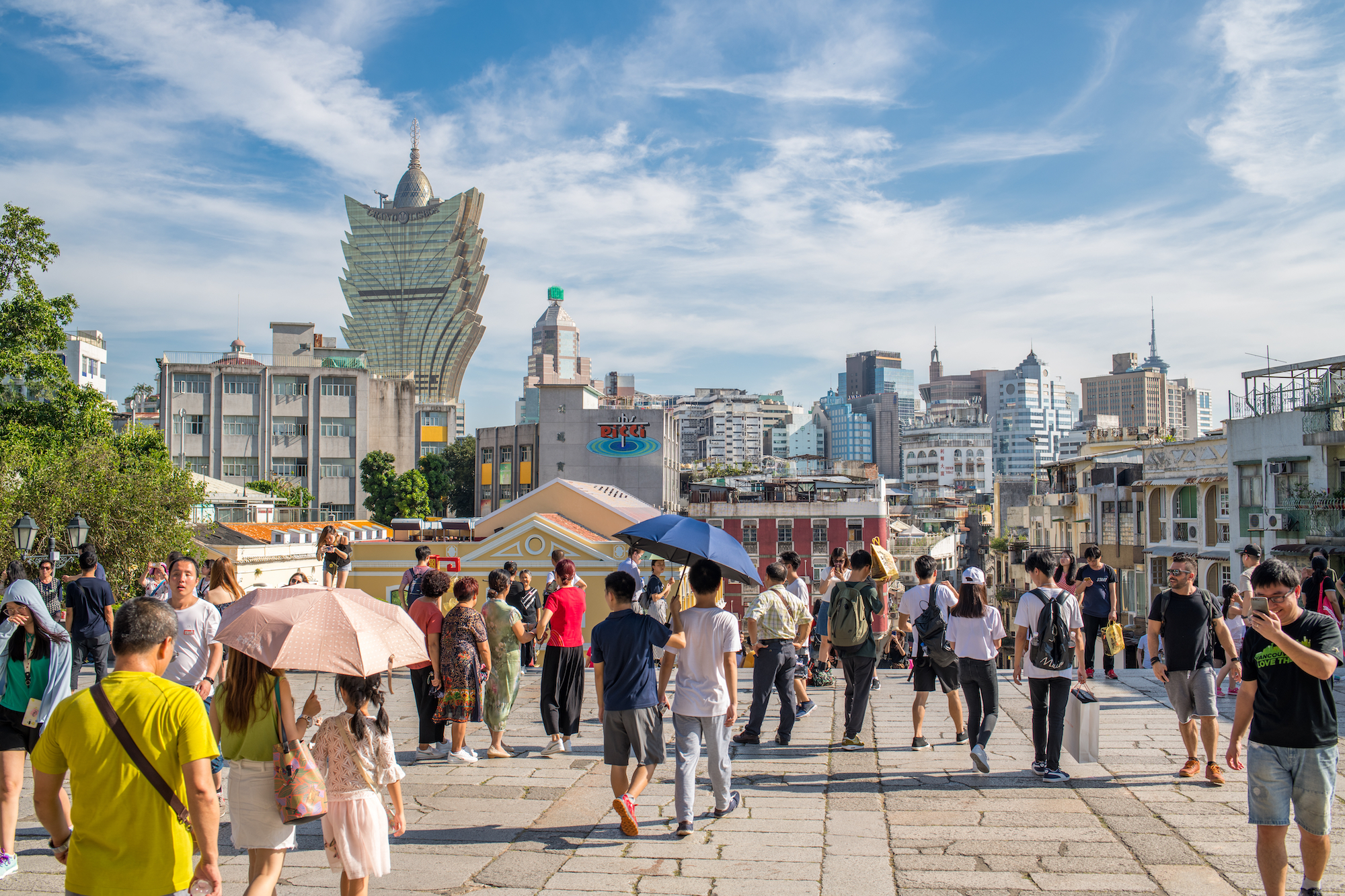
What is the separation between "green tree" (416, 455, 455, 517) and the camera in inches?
A: 3120

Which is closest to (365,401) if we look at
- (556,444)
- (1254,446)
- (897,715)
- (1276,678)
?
(556,444)

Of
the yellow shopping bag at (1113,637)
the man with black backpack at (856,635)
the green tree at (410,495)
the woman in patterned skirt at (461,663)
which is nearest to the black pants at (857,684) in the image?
A: the man with black backpack at (856,635)

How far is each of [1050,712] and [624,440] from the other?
56659mm

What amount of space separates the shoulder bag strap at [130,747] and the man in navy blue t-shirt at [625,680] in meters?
2.92

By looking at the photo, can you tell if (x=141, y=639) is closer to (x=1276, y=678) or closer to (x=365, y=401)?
(x=1276, y=678)

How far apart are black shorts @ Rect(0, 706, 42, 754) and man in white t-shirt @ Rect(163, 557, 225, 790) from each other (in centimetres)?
92

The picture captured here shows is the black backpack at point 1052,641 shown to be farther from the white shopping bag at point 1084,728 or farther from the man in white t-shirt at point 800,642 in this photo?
the man in white t-shirt at point 800,642

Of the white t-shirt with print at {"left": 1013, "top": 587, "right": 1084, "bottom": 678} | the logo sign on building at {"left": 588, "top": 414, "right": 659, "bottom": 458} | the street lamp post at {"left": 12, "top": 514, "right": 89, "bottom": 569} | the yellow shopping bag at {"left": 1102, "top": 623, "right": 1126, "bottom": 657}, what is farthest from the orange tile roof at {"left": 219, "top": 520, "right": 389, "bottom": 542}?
the white t-shirt with print at {"left": 1013, "top": 587, "right": 1084, "bottom": 678}

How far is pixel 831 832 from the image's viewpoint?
5.85 meters

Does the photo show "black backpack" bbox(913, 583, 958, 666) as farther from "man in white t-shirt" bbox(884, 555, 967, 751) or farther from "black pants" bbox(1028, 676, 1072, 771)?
"black pants" bbox(1028, 676, 1072, 771)

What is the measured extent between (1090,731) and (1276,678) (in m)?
2.33

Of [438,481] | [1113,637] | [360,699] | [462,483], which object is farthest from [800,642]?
[462,483]

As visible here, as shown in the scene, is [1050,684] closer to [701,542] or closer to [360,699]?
[701,542]

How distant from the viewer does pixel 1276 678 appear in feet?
15.1
